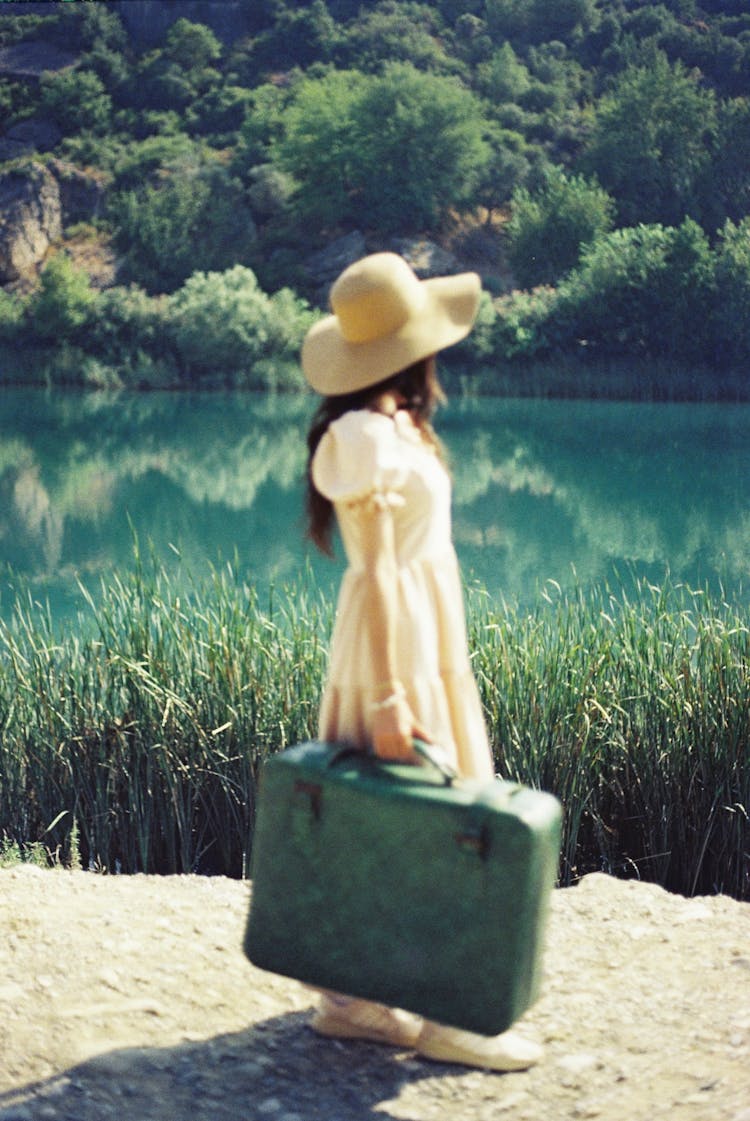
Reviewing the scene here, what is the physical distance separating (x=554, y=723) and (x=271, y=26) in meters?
55.5

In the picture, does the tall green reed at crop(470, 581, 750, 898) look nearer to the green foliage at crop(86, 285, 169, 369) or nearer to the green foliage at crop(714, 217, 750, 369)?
the green foliage at crop(86, 285, 169, 369)

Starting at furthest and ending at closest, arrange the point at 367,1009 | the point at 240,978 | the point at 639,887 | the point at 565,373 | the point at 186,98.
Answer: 1. the point at 186,98
2. the point at 565,373
3. the point at 639,887
4. the point at 240,978
5. the point at 367,1009

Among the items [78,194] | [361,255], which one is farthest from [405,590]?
[78,194]

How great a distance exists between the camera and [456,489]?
767 inches

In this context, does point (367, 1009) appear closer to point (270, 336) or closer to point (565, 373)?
point (565, 373)

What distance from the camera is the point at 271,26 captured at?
55.5 metres

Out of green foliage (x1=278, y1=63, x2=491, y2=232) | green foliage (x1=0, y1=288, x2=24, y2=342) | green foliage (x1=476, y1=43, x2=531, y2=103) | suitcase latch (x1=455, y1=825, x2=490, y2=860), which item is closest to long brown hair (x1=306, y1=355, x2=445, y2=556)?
suitcase latch (x1=455, y1=825, x2=490, y2=860)

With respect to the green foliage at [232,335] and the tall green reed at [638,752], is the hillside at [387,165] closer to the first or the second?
the green foliage at [232,335]

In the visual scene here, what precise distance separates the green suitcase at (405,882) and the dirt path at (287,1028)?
25 centimetres

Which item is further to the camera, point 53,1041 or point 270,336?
point 270,336

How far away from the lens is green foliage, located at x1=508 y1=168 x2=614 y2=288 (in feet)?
128

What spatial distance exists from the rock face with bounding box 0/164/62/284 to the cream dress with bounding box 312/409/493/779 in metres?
41.6

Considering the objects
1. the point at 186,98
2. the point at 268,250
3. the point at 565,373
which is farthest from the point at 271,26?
the point at 565,373

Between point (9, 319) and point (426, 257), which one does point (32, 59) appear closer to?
point (426, 257)
